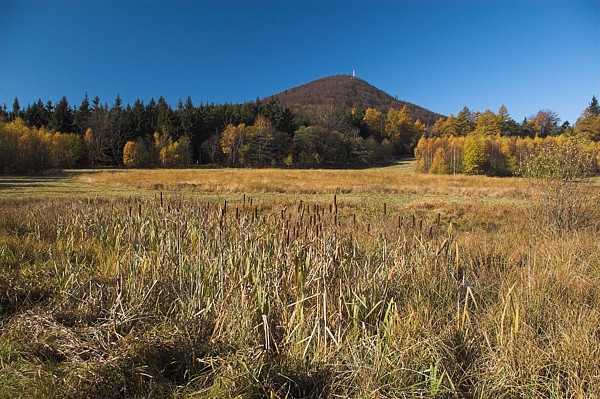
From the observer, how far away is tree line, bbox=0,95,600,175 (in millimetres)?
67000

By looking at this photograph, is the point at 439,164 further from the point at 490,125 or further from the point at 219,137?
the point at 219,137

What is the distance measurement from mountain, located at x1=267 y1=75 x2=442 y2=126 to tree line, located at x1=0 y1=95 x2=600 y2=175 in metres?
53.1

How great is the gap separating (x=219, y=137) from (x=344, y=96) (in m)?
104

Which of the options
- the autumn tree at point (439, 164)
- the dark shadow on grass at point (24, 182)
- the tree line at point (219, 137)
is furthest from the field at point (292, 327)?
the autumn tree at point (439, 164)

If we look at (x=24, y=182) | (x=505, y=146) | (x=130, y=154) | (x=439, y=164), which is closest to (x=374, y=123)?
(x=439, y=164)

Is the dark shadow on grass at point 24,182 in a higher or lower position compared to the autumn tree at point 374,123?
lower

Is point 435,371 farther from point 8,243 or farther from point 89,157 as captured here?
point 89,157

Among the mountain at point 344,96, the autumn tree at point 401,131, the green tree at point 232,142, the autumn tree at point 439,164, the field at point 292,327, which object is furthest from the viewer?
the mountain at point 344,96

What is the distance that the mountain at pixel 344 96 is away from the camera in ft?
511

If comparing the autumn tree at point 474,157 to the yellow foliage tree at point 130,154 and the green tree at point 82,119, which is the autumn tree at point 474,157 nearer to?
the yellow foliage tree at point 130,154

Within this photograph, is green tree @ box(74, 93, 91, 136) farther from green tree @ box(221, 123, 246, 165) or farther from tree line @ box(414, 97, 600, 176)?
tree line @ box(414, 97, 600, 176)

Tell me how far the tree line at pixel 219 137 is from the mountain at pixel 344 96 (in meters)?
53.1

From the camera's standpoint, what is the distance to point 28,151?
156ft

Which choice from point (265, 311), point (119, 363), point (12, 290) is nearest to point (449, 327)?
point (265, 311)
